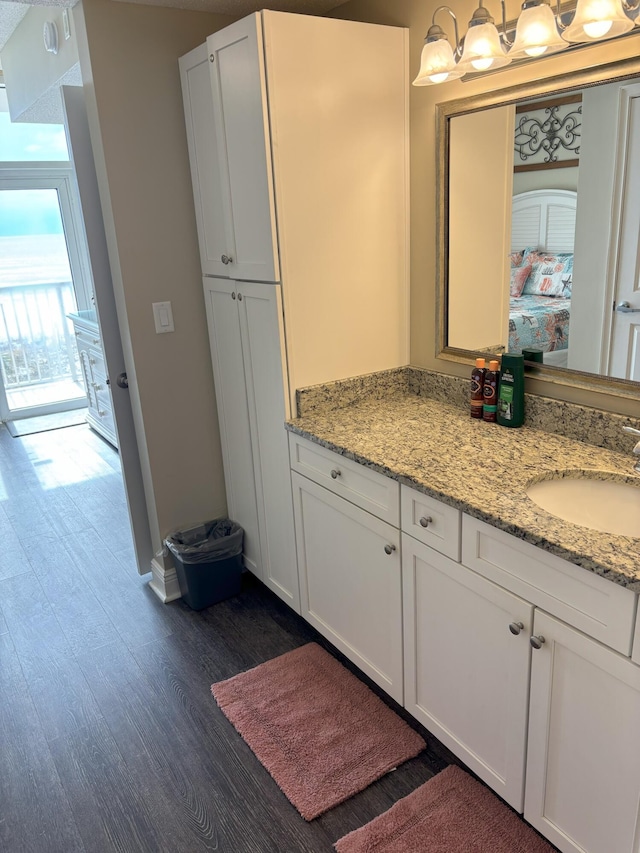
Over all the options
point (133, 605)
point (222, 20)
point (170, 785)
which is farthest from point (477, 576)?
point (222, 20)

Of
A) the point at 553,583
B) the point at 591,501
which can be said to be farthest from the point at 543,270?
the point at 553,583

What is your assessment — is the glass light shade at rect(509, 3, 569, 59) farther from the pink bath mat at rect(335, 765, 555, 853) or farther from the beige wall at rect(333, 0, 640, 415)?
the pink bath mat at rect(335, 765, 555, 853)

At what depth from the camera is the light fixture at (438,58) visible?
1841 mm

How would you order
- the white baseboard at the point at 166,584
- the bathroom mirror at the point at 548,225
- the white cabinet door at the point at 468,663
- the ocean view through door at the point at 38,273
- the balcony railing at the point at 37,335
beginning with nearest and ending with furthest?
the white cabinet door at the point at 468,663, the bathroom mirror at the point at 548,225, the white baseboard at the point at 166,584, the ocean view through door at the point at 38,273, the balcony railing at the point at 37,335

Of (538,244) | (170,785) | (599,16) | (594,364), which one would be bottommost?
(170,785)

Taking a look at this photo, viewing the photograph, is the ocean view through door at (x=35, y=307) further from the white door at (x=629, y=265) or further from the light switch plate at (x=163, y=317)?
the white door at (x=629, y=265)

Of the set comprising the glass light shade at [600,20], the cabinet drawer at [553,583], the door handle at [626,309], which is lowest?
the cabinet drawer at [553,583]

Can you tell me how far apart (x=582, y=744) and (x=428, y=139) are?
1870 millimetres

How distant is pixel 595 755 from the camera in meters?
1.40

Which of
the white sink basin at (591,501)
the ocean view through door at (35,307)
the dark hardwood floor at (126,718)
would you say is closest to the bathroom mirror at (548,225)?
the white sink basin at (591,501)

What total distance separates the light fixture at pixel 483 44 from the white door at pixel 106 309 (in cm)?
149

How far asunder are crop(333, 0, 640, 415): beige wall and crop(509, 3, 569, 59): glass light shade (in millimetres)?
141

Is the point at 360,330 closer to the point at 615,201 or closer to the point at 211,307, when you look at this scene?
the point at 211,307

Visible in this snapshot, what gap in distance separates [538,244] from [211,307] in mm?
1308
